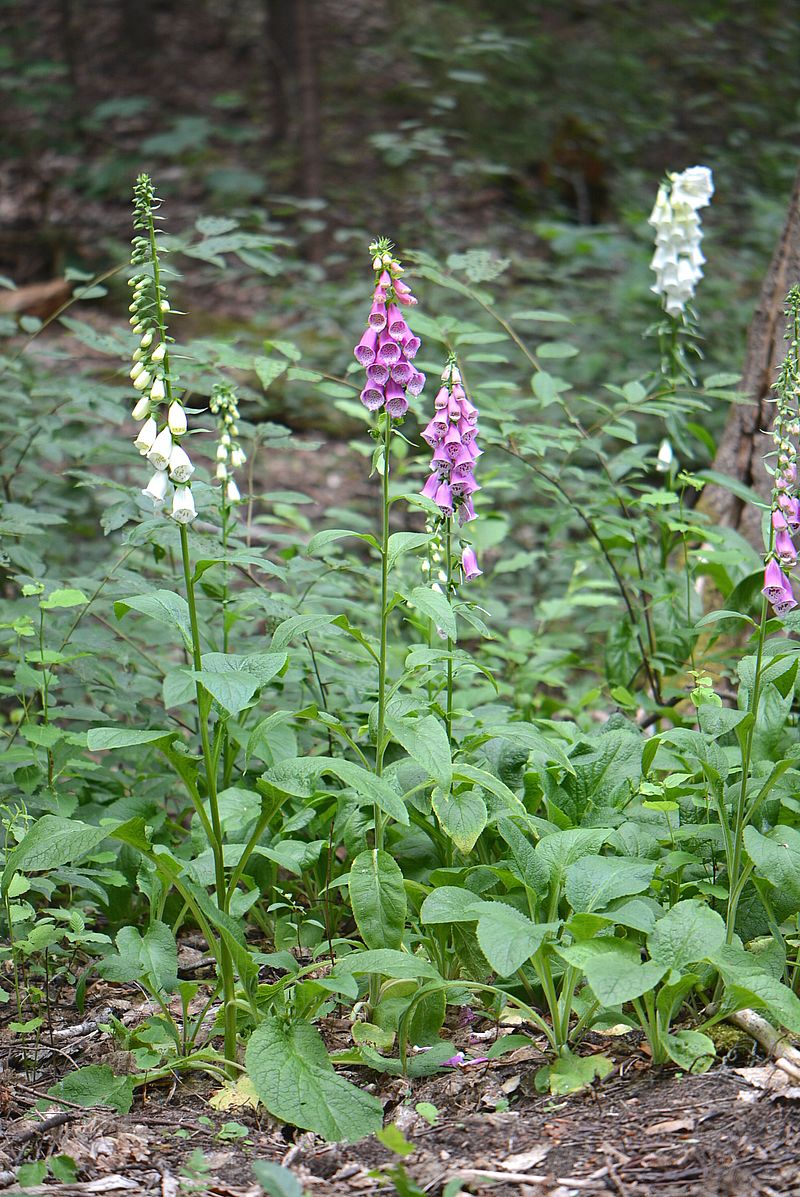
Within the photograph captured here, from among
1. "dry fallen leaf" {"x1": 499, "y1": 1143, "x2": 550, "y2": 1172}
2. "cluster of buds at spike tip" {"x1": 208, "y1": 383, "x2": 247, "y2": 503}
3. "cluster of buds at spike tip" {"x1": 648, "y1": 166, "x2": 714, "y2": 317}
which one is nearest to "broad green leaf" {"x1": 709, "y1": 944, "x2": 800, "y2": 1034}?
"dry fallen leaf" {"x1": 499, "y1": 1143, "x2": 550, "y2": 1172}

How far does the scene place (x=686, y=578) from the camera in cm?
364

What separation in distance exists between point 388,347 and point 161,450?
0.52m

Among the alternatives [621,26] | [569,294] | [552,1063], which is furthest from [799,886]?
[621,26]

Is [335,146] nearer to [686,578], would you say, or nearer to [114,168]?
[114,168]

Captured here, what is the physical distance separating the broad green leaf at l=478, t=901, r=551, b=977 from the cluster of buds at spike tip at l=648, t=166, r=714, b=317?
2.37 meters

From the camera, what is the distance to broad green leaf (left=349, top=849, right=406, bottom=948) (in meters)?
2.16

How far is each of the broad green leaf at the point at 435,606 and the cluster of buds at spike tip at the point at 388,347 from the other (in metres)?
0.40

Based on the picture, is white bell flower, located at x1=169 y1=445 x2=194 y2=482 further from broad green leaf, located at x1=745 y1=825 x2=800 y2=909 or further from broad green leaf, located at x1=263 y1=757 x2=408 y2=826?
broad green leaf, located at x1=745 y1=825 x2=800 y2=909

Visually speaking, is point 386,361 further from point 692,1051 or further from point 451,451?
point 692,1051

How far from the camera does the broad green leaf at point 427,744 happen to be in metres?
2.13

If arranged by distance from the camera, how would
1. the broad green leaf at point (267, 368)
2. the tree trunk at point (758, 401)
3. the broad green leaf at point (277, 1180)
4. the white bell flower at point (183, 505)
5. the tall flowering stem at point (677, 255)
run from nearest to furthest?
the broad green leaf at point (277, 1180)
the white bell flower at point (183, 505)
the broad green leaf at point (267, 368)
the tall flowering stem at point (677, 255)
the tree trunk at point (758, 401)

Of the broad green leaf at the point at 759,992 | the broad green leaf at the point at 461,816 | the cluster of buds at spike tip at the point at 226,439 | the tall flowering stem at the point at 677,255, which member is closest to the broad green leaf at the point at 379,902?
the broad green leaf at the point at 461,816

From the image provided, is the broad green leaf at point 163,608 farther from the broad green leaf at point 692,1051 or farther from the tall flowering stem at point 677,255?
the tall flowering stem at point 677,255

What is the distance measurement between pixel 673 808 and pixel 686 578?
1.38 meters
